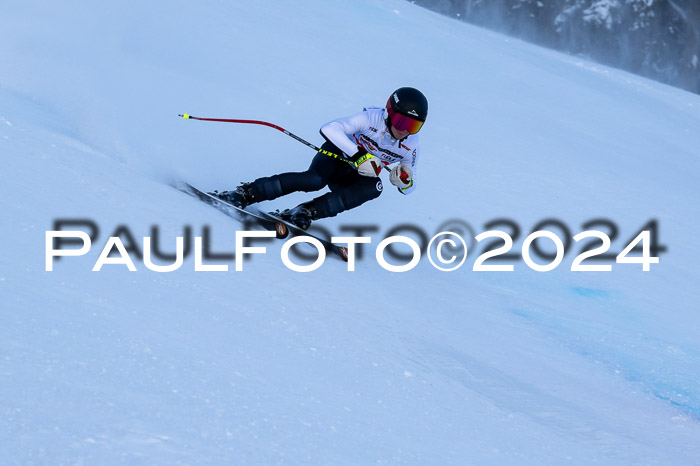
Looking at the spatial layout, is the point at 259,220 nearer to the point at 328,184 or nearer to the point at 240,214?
the point at 240,214

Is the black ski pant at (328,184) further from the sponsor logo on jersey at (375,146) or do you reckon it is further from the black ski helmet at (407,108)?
the black ski helmet at (407,108)

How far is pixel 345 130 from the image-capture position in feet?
15.6

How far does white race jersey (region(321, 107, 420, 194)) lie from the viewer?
4.70 metres

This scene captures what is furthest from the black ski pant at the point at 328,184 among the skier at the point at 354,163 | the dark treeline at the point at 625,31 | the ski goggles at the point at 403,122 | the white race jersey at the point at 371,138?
the dark treeline at the point at 625,31

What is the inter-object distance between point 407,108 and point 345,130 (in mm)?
427

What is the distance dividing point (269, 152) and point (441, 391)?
3.86m

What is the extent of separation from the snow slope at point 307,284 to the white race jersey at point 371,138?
0.73 m

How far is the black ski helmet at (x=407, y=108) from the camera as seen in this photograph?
→ 179 inches

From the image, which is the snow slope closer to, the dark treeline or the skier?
the skier

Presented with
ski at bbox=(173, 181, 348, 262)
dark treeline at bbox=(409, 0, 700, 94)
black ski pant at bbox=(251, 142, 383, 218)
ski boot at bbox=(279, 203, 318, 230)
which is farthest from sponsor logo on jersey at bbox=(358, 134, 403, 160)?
dark treeline at bbox=(409, 0, 700, 94)

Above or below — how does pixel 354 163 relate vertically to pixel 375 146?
below

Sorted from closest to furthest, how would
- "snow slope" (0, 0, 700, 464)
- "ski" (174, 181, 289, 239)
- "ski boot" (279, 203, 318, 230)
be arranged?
1. "snow slope" (0, 0, 700, 464)
2. "ski" (174, 181, 289, 239)
3. "ski boot" (279, 203, 318, 230)

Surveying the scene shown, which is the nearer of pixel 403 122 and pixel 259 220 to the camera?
pixel 259 220

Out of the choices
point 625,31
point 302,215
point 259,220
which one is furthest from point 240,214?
point 625,31
